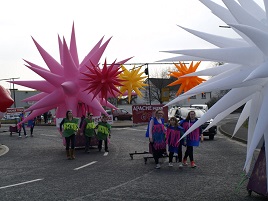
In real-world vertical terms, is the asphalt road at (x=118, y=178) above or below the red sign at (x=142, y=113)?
below

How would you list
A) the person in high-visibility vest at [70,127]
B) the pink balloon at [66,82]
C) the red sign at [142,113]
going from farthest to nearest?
the red sign at [142,113] → the pink balloon at [66,82] → the person in high-visibility vest at [70,127]

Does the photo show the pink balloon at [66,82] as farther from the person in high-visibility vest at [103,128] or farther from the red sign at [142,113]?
the red sign at [142,113]

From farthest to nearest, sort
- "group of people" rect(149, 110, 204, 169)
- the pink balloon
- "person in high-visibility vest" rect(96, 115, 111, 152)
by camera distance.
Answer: "person in high-visibility vest" rect(96, 115, 111, 152)
the pink balloon
"group of people" rect(149, 110, 204, 169)

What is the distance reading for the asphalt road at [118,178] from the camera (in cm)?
769

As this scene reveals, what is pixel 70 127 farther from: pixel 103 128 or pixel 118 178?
pixel 118 178

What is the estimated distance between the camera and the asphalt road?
769 centimetres

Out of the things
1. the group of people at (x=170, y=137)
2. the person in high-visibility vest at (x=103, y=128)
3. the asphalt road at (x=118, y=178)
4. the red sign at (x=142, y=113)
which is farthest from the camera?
the person in high-visibility vest at (x=103, y=128)

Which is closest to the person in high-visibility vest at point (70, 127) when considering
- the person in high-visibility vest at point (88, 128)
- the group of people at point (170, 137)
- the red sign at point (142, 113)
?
the person in high-visibility vest at point (88, 128)

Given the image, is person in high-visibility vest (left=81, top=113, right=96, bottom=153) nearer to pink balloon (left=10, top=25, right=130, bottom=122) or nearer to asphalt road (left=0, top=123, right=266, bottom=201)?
pink balloon (left=10, top=25, right=130, bottom=122)

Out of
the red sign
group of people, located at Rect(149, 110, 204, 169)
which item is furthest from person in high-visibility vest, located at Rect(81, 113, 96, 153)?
group of people, located at Rect(149, 110, 204, 169)

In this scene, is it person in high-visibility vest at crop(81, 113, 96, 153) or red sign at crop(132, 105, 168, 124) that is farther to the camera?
person in high-visibility vest at crop(81, 113, 96, 153)

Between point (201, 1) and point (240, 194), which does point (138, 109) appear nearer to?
point (240, 194)

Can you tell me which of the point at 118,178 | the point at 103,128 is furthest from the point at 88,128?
the point at 118,178

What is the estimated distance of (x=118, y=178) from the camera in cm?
957
